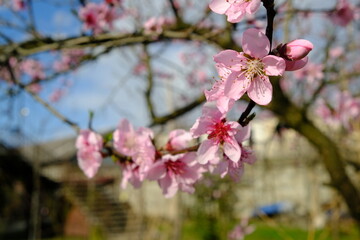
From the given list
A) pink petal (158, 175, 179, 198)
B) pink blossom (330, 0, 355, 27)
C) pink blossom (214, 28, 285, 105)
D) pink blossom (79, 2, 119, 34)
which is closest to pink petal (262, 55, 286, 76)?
pink blossom (214, 28, 285, 105)

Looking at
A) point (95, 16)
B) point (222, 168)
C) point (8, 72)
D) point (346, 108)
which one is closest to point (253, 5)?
point (222, 168)

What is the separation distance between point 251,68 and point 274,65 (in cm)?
6

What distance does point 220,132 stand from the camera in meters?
0.95

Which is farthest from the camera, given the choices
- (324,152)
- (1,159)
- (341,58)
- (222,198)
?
(1,159)

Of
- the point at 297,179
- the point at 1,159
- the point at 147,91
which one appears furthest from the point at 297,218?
the point at 147,91

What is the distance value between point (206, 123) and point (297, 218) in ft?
39.4

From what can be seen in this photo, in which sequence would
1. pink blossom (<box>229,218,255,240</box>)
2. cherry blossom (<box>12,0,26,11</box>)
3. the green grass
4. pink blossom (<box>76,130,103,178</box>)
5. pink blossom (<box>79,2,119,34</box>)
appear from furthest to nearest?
1. the green grass
2. pink blossom (<box>229,218,255,240</box>)
3. cherry blossom (<box>12,0,26,11</box>)
4. pink blossom (<box>79,2,119,34</box>)
5. pink blossom (<box>76,130,103,178</box>)

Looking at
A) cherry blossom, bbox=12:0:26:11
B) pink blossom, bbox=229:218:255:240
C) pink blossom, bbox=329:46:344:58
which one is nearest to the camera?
cherry blossom, bbox=12:0:26:11

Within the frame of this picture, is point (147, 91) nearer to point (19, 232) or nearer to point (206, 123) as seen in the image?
point (206, 123)

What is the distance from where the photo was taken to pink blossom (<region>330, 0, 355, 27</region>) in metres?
2.62

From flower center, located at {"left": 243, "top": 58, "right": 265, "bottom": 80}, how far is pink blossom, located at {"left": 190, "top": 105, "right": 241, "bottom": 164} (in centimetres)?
14

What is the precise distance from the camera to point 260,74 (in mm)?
816

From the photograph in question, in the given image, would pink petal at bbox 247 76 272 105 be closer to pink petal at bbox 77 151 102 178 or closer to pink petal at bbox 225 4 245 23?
pink petal at bbox 225 4 245 23

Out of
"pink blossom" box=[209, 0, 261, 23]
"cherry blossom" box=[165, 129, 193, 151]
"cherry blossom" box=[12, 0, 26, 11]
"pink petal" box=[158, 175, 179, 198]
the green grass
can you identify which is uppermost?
"cherry blossom" box=[12, 0, 26, 11]
